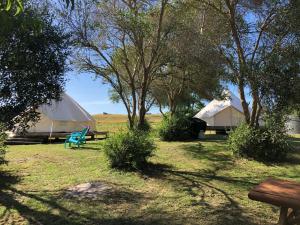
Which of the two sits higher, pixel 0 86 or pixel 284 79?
pixel 284 79

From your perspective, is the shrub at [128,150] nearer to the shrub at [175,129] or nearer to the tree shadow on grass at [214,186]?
the tree shadow on grass at [214,186]

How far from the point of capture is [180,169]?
11.4m

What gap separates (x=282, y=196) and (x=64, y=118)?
20237 millimetres

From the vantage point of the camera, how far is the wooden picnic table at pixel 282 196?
506cm

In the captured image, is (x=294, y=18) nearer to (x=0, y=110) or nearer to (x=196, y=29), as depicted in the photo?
(x=196, y=29)

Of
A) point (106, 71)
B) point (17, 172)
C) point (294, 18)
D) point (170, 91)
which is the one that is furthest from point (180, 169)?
point (170, 91)

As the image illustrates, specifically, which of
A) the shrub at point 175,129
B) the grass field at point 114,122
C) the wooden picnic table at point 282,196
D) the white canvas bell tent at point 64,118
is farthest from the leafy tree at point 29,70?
the white canvas bell tent at point 64,118

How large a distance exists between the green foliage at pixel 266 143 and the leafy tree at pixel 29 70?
19.8 ft

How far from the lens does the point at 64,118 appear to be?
960 inches

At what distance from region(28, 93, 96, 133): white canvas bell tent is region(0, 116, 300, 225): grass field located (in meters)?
9.80

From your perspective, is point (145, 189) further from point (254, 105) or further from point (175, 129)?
point (175, 129)

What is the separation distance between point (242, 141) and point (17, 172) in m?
6.28

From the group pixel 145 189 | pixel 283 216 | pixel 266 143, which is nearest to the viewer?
pixel 283 216

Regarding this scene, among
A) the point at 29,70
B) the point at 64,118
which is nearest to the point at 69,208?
the point at 29,70
